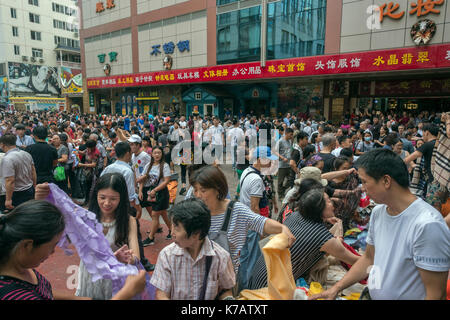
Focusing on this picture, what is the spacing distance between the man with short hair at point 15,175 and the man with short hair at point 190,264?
3.38 metres

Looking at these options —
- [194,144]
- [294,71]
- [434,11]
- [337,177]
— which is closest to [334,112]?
[294,71]

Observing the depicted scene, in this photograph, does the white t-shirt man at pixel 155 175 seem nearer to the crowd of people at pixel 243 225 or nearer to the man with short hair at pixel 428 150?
the crowd of people at pixel 243 225

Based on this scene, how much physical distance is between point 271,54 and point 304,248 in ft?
49.8

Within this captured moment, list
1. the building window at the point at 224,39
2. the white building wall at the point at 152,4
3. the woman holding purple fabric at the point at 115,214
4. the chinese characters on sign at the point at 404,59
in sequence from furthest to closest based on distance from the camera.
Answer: the white building wall at the point at 152,4
the building window at the point at 224,39
the chinese characters on sign at the point at 404,59
the woman holding purple fabric at the point at 115,214

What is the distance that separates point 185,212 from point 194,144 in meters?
5.82

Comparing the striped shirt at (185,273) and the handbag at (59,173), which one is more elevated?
the striped shirt at (185,273)

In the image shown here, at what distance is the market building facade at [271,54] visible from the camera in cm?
1222

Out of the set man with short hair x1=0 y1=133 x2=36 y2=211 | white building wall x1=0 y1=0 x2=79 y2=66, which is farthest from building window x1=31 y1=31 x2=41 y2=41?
man with short hair x1=0 y1=133 x2=36 y2=211

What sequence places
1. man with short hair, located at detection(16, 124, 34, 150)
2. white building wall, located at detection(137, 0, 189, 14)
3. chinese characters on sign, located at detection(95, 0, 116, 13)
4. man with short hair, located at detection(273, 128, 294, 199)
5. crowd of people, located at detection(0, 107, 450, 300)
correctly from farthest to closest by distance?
chinese characters on sign, located at detection(95, 0, 116, 13) → white building wall, located at detection(137, 0, 189, 14) → man with short hair, located at detection(16, 124, 34, 150) → man with short hair, located at detection(273, 128, 294, 199) → crowd of people, located at detection(0, 107, 450, 300)

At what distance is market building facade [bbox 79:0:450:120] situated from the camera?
12.2m

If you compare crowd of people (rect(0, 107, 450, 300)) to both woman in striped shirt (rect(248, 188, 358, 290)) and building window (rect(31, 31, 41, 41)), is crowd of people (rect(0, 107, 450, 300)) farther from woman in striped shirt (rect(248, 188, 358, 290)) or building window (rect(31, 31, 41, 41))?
building window (rect(31, 31, 41, 41))

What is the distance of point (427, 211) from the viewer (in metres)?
1.46

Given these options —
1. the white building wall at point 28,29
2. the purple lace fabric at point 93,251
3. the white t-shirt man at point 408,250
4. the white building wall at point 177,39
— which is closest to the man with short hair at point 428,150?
the white t-shirt man at point 408,250

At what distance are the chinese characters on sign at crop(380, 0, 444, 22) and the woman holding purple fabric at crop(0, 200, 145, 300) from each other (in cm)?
1460
